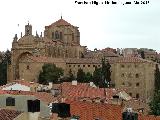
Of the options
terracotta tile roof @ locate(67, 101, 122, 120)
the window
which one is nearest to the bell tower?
the window

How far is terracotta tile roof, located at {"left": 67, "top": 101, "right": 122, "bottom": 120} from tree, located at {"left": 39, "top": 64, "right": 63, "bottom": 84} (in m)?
59.0

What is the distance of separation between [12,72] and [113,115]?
3004 inches

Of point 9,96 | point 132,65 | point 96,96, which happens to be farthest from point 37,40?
point 9,96

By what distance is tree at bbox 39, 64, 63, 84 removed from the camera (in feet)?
289

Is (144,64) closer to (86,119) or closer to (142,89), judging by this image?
(142,89)

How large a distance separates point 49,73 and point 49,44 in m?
17.4

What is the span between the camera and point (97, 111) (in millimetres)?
27562

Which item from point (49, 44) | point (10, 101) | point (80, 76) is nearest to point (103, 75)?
point (80, 76)

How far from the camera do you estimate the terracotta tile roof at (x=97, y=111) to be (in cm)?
2697

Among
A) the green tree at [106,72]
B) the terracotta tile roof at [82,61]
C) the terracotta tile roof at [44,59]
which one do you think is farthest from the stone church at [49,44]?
the green tree at [106,72]

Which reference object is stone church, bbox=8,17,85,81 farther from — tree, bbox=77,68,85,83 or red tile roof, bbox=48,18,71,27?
tree, bbox=77,68,85,83

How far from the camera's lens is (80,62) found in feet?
334

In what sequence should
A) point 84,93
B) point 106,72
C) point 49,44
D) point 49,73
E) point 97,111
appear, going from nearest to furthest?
1. point 97,111
2. point 84,93
3. point 49,73
4. point 106,72
5. point 49,44

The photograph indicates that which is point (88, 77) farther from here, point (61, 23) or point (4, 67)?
point (61, 23)
